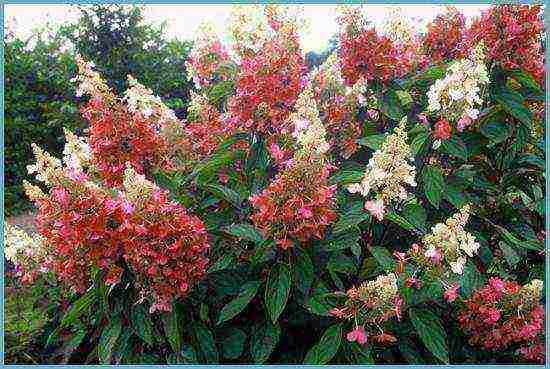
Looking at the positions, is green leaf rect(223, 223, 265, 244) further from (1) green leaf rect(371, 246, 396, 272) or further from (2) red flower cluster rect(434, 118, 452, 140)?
(2) red flower cluster rect(434, 118, 452, 140)

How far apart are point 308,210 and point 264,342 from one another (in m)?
0.62

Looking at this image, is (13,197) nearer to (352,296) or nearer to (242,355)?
(242,355)

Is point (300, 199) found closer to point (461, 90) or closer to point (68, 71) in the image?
point (461, 90)

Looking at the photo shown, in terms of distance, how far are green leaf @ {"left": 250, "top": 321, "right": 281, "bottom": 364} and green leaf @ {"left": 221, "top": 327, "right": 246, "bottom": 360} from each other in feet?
0.25

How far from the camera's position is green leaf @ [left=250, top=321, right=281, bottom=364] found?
2467 mm

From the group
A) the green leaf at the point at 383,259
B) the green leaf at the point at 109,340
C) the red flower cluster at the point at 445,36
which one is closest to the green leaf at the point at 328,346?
the green leaf at the point at 383,259

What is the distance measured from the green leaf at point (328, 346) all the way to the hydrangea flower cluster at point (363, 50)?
1152mm

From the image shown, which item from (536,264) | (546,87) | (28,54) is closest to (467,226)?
(536,264)

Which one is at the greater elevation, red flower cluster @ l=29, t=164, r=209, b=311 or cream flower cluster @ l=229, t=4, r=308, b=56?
cream flower cluster @ l=229, t=4, r=308, b=56

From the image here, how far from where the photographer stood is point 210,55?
10.8 ft

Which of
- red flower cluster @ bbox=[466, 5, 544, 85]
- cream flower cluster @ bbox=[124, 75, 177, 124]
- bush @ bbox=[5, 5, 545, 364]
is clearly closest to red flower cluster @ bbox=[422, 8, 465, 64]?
bush @ bbox=[5, 5, 545, 364]

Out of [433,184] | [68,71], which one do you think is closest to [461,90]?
[433,184]

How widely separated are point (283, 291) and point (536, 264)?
1.49 metres

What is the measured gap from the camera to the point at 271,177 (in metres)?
2.76
